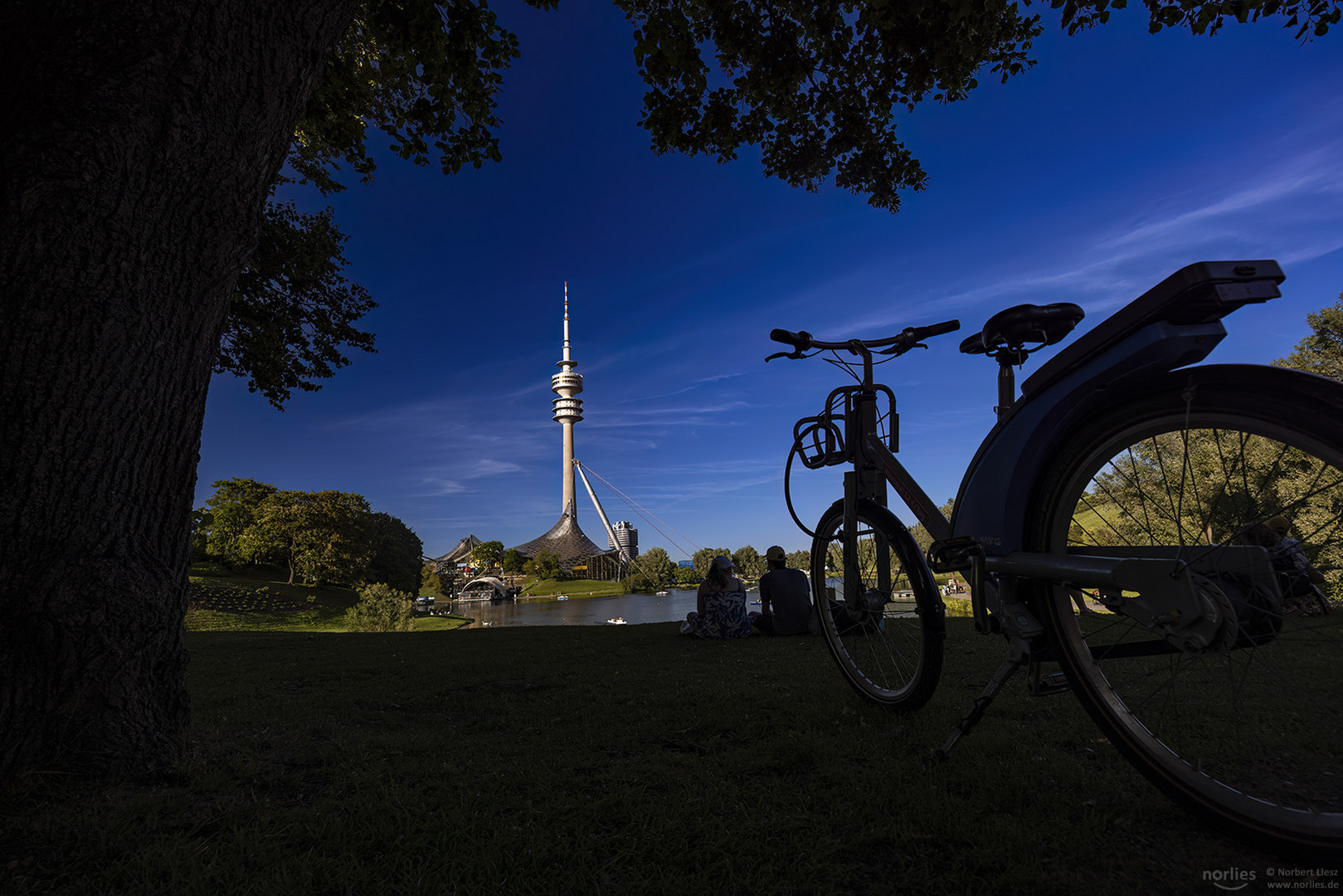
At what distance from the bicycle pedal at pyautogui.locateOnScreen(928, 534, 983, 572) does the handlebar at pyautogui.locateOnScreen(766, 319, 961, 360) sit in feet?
3.51

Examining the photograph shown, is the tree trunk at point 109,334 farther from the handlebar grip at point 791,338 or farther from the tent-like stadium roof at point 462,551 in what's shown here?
the tent-like stadium roof at point 462,551

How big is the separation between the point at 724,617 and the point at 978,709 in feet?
13.5

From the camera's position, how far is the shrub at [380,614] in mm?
20578

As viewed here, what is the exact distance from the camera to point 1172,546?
1490mm

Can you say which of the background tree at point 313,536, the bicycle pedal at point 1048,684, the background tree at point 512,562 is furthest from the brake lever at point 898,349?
the background tree at point 512,562

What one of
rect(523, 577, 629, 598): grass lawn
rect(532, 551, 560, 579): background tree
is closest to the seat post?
rect(523, 577, 629, 598): grass lawn

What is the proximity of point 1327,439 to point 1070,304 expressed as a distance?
37.5 inches

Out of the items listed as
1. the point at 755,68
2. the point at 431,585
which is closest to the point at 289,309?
the point at 755,68

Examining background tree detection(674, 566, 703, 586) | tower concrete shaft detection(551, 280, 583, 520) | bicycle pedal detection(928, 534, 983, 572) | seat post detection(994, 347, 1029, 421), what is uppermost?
tower concrete shaft detection(551, 280, 583, 520)

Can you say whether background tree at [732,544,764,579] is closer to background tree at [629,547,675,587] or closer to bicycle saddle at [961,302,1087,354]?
background tree at [629,547,675,587]

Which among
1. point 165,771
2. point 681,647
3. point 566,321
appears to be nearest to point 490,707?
point 165,771

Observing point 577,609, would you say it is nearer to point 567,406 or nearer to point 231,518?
point 231,518

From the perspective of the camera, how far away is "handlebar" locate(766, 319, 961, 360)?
2.61 metres

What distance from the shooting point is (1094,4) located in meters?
3.39
